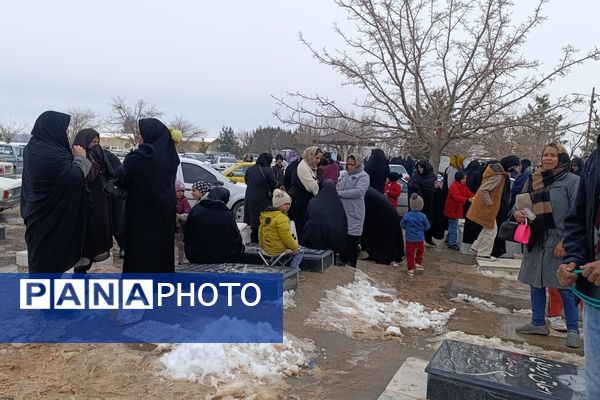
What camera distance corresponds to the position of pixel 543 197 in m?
4.69

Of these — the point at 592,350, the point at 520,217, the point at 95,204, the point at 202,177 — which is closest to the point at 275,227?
the point at 95,204

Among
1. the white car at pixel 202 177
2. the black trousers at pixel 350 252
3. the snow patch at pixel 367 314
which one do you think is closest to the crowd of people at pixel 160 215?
the snow patch at pixel 367 314

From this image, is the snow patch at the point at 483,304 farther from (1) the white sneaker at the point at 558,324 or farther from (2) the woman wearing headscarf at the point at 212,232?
(2) the woman wearing headscarf at the point at 212,232

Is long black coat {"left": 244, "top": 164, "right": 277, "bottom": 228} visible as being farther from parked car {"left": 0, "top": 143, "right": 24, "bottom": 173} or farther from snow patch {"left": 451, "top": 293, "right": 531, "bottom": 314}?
parked car {"left": 0, "top": 143, "right": 24, "bottom": 173}

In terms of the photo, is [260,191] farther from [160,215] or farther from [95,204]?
[160,215]

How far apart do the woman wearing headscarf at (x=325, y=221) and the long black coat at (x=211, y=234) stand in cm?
155

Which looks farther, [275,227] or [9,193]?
[9,193]

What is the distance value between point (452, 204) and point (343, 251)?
339 centimetres

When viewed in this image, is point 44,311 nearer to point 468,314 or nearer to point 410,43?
point 468,314

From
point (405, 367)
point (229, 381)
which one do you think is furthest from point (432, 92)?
point (229, 381)

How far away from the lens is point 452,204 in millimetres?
9789

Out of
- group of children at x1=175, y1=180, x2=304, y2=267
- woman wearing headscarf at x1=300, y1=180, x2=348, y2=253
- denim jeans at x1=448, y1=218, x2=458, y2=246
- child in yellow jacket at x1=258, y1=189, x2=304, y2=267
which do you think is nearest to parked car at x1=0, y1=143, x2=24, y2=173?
denim jeans at x1=448, y1=218, x2=458, y2=246

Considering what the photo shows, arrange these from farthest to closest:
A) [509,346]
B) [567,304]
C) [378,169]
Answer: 1. [378,169]
2. [509,346]
3. [567,304]

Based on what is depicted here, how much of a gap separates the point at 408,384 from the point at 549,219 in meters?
2.10
